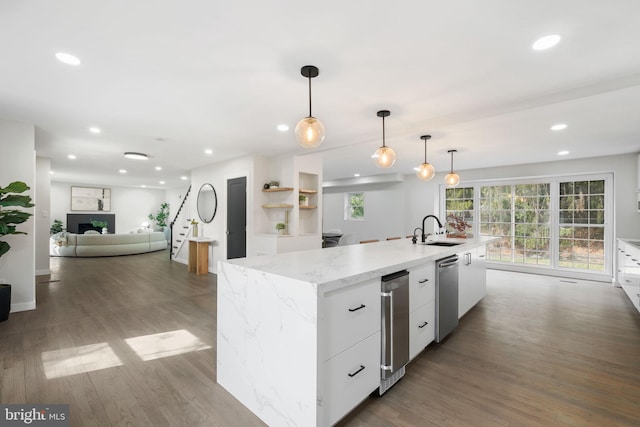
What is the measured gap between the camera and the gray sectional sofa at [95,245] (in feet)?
27.4

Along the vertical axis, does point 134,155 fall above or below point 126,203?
above

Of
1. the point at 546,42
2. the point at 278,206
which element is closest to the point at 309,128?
the point at 546,42

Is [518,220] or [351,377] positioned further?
[518,220]

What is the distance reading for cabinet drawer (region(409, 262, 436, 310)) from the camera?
89.4 inches

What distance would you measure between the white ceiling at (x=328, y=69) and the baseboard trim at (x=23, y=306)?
2.27m

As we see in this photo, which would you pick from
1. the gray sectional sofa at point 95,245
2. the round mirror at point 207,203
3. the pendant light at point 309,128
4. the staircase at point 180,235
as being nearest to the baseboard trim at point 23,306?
the round mirror at point 207,203

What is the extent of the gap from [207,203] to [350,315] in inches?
224

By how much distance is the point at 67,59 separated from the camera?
2.17 metres

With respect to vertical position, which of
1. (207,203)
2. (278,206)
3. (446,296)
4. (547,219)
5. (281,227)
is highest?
(207,203)

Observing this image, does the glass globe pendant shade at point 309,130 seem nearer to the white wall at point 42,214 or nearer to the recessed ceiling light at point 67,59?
the recessed ceiling light at point 67,59

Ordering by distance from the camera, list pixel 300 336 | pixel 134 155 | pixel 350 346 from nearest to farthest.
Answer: pixel 300 336 → pixel 350 346 → pixel 134 155

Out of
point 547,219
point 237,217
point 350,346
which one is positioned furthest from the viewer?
point 547,219

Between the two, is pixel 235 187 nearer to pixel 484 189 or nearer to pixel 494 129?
pixel 494 129

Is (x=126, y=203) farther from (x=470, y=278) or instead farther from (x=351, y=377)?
(x=351, y=377)
